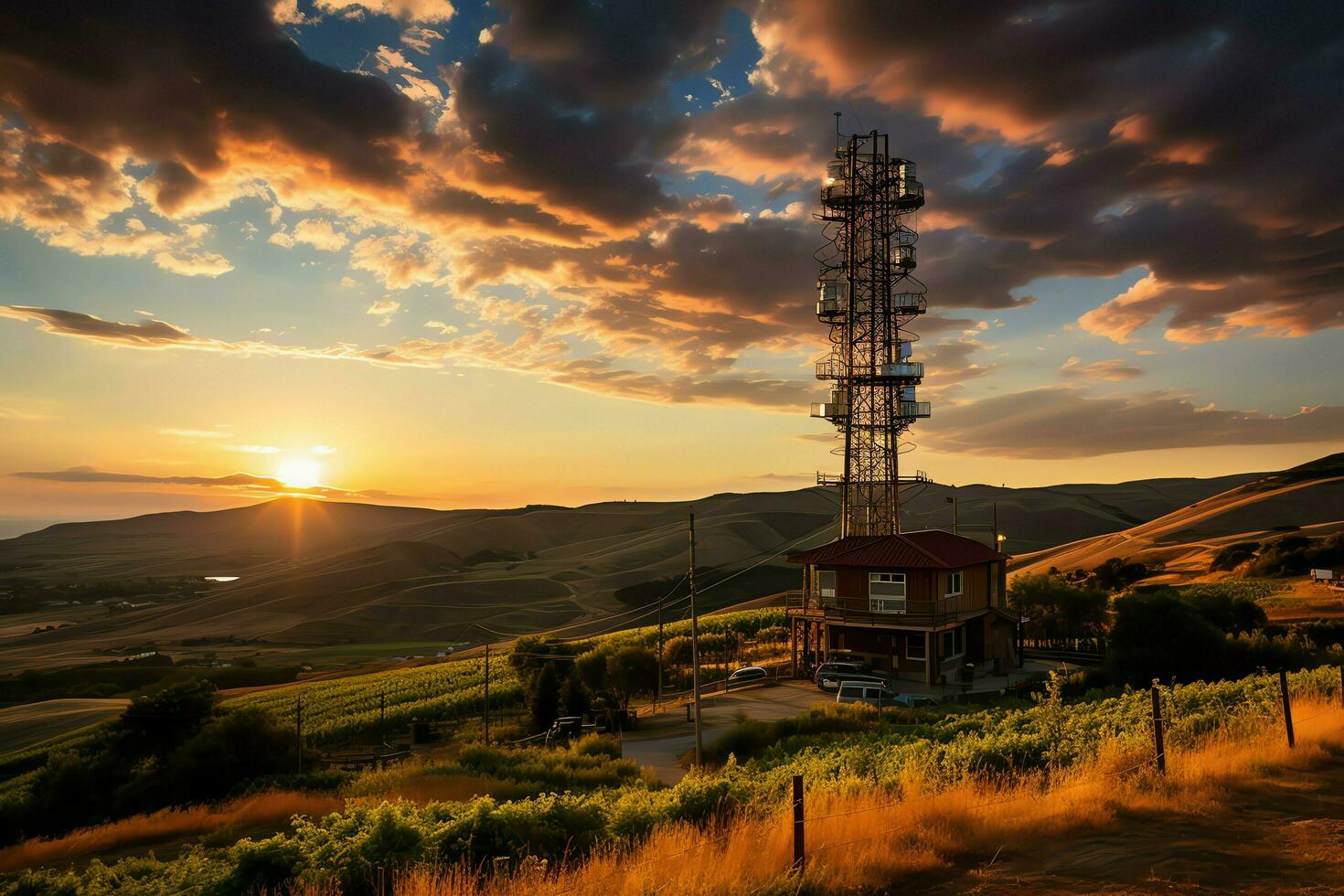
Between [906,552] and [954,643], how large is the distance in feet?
19.1

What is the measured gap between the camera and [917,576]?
130ft

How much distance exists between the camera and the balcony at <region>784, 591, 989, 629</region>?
128ft

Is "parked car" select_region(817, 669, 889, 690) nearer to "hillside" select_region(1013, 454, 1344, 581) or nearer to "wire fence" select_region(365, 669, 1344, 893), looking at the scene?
"wire fence" select_region(365, 669, 1344, 893)

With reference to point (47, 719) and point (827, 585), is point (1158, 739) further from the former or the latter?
point (47, 719)

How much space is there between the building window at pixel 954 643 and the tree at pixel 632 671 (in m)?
16.5

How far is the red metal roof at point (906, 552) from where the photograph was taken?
39.7 metres

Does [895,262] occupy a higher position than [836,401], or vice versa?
[895,262]

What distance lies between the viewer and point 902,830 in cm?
1061

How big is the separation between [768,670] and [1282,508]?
310 ft

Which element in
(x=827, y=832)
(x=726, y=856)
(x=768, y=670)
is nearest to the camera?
(x=726, y=856)

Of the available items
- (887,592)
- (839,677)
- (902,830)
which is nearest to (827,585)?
(887,592)

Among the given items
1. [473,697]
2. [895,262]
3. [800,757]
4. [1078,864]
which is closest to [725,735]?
[800,757]

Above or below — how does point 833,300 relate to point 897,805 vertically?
above

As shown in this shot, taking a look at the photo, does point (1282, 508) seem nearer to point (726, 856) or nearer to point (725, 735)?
point (725, 735)
